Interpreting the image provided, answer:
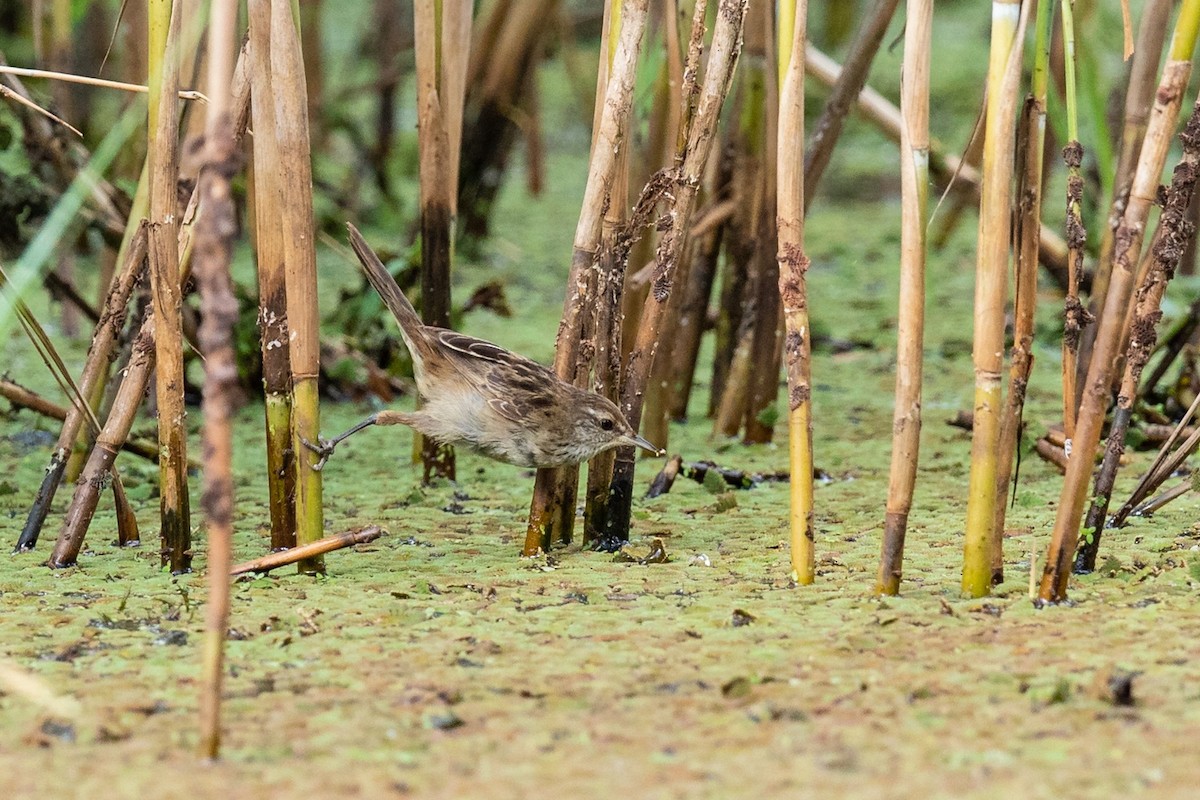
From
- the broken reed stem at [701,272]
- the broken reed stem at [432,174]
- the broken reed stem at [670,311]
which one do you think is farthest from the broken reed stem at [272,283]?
the broken reed stem at [701,272]

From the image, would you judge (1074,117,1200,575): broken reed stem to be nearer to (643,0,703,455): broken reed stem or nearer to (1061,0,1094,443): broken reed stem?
(1061,0,1094,443): broken reed stem

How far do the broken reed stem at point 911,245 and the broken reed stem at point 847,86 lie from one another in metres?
1.53

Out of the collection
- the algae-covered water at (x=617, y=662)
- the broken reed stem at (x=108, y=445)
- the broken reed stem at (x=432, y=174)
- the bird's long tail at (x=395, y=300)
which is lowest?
the algae-covered water at (x=617, y=662)

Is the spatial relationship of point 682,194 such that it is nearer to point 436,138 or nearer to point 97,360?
point 436,138

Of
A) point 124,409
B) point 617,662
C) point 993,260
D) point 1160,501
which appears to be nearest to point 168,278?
point 124,409

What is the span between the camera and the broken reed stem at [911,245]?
9.04 ft

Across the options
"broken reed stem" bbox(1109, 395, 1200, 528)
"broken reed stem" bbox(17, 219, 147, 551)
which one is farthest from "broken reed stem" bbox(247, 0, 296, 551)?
"broken reed stem" bbox(1109, 395, 1200, 528)

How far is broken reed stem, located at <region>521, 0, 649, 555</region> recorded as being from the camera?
3191mm

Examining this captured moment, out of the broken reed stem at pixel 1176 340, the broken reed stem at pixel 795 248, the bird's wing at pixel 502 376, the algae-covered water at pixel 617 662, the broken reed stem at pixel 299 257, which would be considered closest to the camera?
the algae-covered water at pixel 617 662

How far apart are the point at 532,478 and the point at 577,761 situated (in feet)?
7.88

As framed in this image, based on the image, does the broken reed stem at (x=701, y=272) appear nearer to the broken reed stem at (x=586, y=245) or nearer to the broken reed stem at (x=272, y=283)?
the broken reed stem at (x=586, y=245)

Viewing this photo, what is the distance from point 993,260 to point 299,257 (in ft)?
4.89

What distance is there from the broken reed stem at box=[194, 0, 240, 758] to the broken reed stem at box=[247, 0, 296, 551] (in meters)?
0.96

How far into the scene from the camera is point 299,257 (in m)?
3.14
